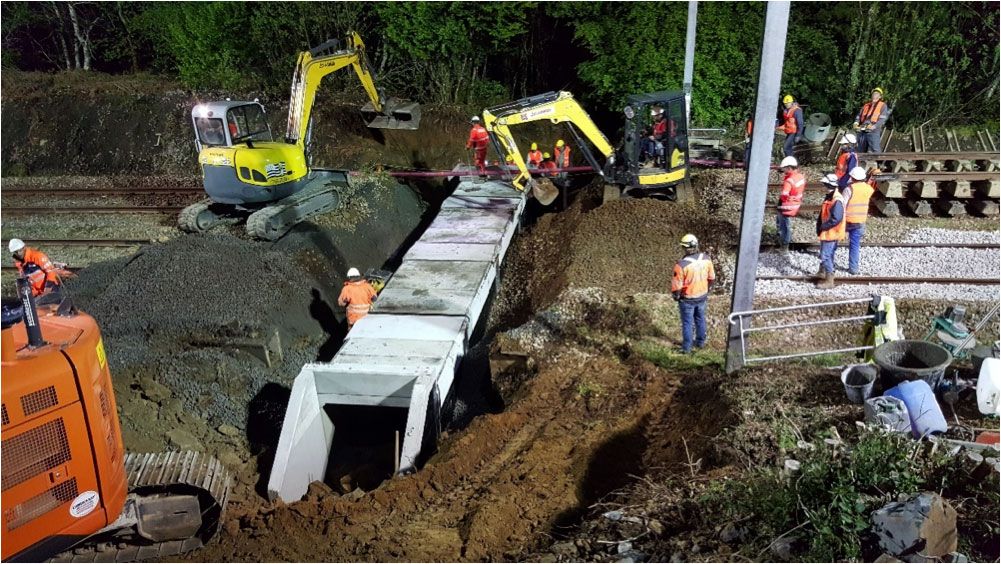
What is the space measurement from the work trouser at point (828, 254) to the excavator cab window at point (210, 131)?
10368mm

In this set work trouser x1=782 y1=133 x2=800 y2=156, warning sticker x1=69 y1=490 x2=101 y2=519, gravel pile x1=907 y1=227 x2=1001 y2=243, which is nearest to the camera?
warning sticker x1=69 y1=490 x2=101 y2=519

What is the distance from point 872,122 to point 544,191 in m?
6.63

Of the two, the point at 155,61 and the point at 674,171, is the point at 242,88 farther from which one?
the point at 674,171

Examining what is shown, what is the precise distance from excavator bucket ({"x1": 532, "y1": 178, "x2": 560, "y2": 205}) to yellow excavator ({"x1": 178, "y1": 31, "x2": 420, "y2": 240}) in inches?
163

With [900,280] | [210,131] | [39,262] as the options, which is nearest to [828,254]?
[900,280]

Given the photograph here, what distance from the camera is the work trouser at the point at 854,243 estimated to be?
11.0 meters

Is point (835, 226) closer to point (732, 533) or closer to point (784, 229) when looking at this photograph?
point (784, 229)

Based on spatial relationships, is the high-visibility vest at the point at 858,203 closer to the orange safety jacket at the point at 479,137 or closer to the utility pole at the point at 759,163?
the utility pole at the point at 759,163

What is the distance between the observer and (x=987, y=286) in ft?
35.2

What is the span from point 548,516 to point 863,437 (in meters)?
2.77

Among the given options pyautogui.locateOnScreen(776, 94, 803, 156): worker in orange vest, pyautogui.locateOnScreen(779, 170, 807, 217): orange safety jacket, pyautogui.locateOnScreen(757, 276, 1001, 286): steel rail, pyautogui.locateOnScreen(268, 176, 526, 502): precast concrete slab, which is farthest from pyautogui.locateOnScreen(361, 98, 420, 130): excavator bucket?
pyautogui.locateOnScreen(757, 276, 1001, 286): steel rail

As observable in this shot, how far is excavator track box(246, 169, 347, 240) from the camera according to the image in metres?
13.9

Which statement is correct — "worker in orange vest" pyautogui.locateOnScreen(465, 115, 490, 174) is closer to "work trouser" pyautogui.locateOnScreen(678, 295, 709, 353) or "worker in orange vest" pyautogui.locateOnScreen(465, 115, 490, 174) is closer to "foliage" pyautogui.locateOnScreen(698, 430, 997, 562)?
"work trouser" pyautogui.locateOnScreen(678, 295, 709, 353)

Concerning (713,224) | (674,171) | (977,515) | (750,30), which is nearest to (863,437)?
(977,515)
